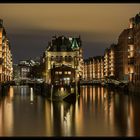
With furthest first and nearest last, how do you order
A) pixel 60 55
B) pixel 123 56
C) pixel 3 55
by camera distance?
1. pixel 123 56
2. pixel 3 55
3. pixel 60 55

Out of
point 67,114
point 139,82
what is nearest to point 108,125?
point 67,114

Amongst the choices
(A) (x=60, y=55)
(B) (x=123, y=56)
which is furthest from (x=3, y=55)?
(B) (x=123, y=56)

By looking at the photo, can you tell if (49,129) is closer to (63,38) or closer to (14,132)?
(14,132)

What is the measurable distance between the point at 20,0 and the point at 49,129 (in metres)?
25.7

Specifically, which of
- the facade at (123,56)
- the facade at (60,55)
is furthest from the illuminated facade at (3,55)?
the facade at (123,56)

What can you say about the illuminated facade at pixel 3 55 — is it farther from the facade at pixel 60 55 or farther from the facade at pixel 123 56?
the facade at pixel 123 56

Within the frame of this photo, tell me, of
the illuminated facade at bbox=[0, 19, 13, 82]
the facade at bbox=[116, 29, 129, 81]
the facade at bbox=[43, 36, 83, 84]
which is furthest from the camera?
the facade at bbox=[116, 29, 129, 81]

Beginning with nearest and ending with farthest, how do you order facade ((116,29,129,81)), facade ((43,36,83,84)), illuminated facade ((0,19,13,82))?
illuminated facade ((0,19,13,82)) < facade ((43,36,83,84)) < facade ((116,29,129,81))

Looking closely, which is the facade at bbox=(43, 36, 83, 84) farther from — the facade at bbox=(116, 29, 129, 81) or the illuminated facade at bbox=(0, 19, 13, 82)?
the facade at bbox=(116, 29, 129, 81)

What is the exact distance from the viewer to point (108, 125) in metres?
30.1

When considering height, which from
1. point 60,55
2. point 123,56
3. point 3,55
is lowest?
point 123,56

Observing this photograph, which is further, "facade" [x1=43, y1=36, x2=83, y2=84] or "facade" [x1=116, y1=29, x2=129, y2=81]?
"facade" [x1=116, y1=29, x2=129, y2=81]

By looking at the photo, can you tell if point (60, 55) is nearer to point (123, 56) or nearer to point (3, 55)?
point (3, 55)

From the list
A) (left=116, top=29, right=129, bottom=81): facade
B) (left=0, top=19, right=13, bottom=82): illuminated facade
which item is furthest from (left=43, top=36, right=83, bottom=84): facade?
(left=116, top=29, right=129, bottom=81): facade
